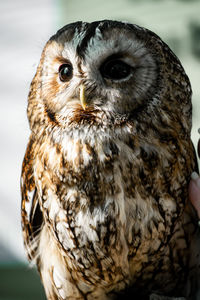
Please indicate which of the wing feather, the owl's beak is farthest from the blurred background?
the owl's beak

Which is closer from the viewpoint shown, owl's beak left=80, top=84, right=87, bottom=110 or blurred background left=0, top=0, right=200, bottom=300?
owl's beak left=80, top=84, right=87, bottom=110

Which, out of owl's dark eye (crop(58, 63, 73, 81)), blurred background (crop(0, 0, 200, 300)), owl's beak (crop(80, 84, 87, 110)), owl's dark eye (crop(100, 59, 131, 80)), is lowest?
owl's beak (crop(80, 84, 87, 110))

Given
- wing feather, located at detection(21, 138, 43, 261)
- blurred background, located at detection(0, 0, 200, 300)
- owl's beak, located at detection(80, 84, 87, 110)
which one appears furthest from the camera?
blurred background, located at detection(0, 0, 200, 300)

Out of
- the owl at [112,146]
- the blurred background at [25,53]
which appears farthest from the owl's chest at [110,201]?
the blurred background at [25,53]

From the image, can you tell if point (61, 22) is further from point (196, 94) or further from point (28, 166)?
point (28, 166)

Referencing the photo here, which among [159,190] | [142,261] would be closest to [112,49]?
[159,190]

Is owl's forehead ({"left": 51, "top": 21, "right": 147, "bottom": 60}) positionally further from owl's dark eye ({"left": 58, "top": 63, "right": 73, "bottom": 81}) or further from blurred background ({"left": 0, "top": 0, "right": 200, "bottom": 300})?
blurred background ({"left": 0, "top": 0, "right": 200, "bottom": 300})

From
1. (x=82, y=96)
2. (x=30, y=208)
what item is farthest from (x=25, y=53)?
(x=82, y=96)
